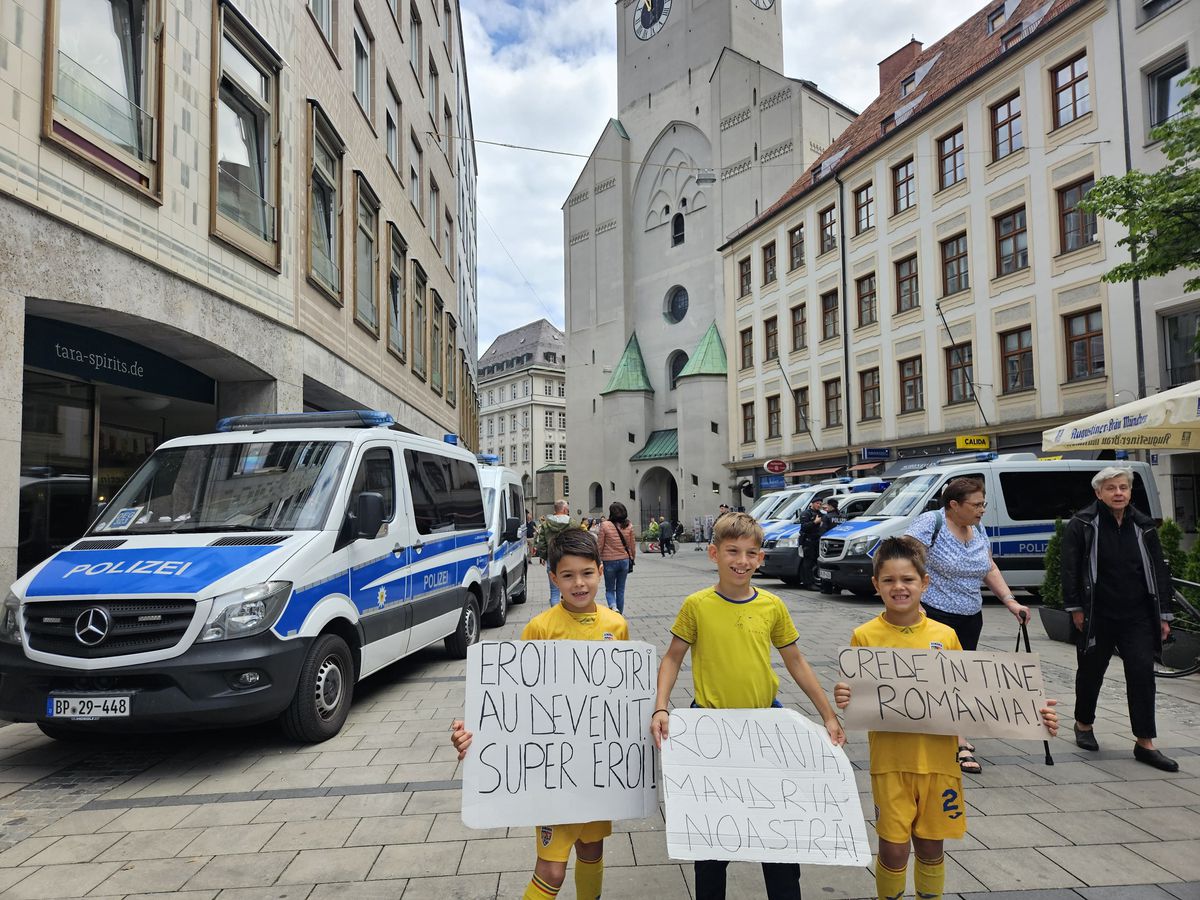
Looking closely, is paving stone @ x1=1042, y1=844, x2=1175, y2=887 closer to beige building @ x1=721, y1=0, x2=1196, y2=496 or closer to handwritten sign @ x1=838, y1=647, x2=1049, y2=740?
handwritten sign @ x1=838, y1=647, x2=1049, y2=740

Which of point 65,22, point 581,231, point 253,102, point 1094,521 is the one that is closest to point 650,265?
point 581,231

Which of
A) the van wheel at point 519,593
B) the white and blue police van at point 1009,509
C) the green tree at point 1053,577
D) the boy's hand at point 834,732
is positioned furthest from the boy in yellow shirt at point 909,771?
the van wheel at point 519,593

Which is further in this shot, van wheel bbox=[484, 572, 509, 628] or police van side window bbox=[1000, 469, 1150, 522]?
police van side window bbox=[1000, 469, 1150, 522]

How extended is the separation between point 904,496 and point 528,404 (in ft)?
237

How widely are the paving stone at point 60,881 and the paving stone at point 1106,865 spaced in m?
4.03

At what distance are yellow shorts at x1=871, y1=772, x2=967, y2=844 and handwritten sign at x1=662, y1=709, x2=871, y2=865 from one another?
13.2 inches

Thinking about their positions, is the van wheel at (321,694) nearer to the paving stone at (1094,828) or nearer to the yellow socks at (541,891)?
the yellow socks at (541,891)

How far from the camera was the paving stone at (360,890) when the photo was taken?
3.19 metres

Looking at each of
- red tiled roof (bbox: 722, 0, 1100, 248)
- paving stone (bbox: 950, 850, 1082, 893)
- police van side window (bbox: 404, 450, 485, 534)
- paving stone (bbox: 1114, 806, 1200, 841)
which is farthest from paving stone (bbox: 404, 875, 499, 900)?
red tiled roof (bbox: 722, 0, 1100, 248)

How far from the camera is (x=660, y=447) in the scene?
47.3 meters

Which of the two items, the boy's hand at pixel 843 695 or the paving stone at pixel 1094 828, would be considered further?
the paving stone at pixel 1094 828

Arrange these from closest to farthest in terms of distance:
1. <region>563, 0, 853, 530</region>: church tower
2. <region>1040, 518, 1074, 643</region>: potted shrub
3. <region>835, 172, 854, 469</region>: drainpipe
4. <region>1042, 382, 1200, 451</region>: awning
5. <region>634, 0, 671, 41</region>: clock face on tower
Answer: <region>1040, 518, 1074, 643</region>: potted shrub, <region>1042, 382, 1200, 451</region>: awning, <region>835, 172, 854, 469</region>: drainpipe, <region>563, 0, 853, 530</region>: church tower, <region>634, 0, 671, 41</region>: clock face on tower

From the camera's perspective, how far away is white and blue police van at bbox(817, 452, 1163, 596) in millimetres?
13344

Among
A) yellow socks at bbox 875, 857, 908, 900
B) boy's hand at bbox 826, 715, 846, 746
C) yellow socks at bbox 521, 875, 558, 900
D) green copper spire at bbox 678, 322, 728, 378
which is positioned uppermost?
green copper spire at bbox 678, 322, 728, 378
